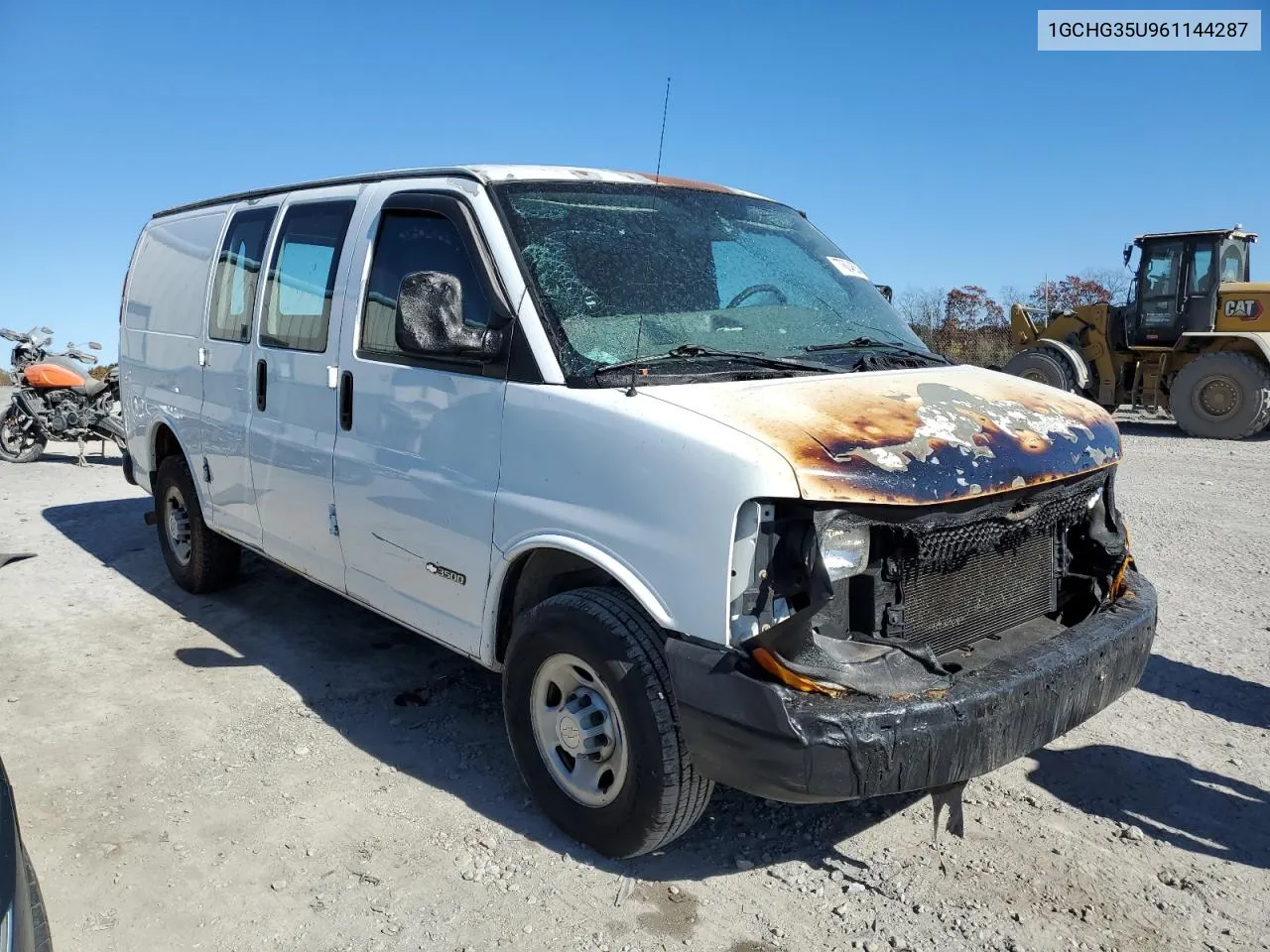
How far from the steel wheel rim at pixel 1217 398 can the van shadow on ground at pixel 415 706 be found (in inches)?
521

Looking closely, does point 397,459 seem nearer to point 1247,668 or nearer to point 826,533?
point 826,533

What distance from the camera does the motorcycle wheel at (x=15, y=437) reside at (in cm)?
1152

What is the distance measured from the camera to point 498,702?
447 centimetres

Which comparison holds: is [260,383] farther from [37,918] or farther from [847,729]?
[847,729]

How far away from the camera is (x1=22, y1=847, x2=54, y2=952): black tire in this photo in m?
2.09

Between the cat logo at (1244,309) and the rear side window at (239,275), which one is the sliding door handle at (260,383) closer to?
the rear side window at (239,275)

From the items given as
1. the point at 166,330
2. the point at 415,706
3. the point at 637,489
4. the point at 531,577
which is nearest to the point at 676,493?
the point at 637,489

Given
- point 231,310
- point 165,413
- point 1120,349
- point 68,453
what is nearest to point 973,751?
point 231,310

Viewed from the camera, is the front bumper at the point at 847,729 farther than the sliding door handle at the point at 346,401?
No

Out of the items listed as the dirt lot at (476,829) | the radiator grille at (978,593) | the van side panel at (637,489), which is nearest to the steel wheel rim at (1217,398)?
the dirt lot at (476,829)

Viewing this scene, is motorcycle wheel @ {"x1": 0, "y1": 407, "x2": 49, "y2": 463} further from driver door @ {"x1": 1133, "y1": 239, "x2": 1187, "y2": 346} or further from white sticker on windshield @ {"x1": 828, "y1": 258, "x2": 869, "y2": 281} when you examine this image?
driver door @ {"x1": 1133, "y1": 239, "x2": 1187, "y2": 346}

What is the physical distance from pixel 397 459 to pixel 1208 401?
558 inches

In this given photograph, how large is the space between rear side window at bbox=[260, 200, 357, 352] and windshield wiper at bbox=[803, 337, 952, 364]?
80.7 inches

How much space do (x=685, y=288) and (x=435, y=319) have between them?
920 millimetres
